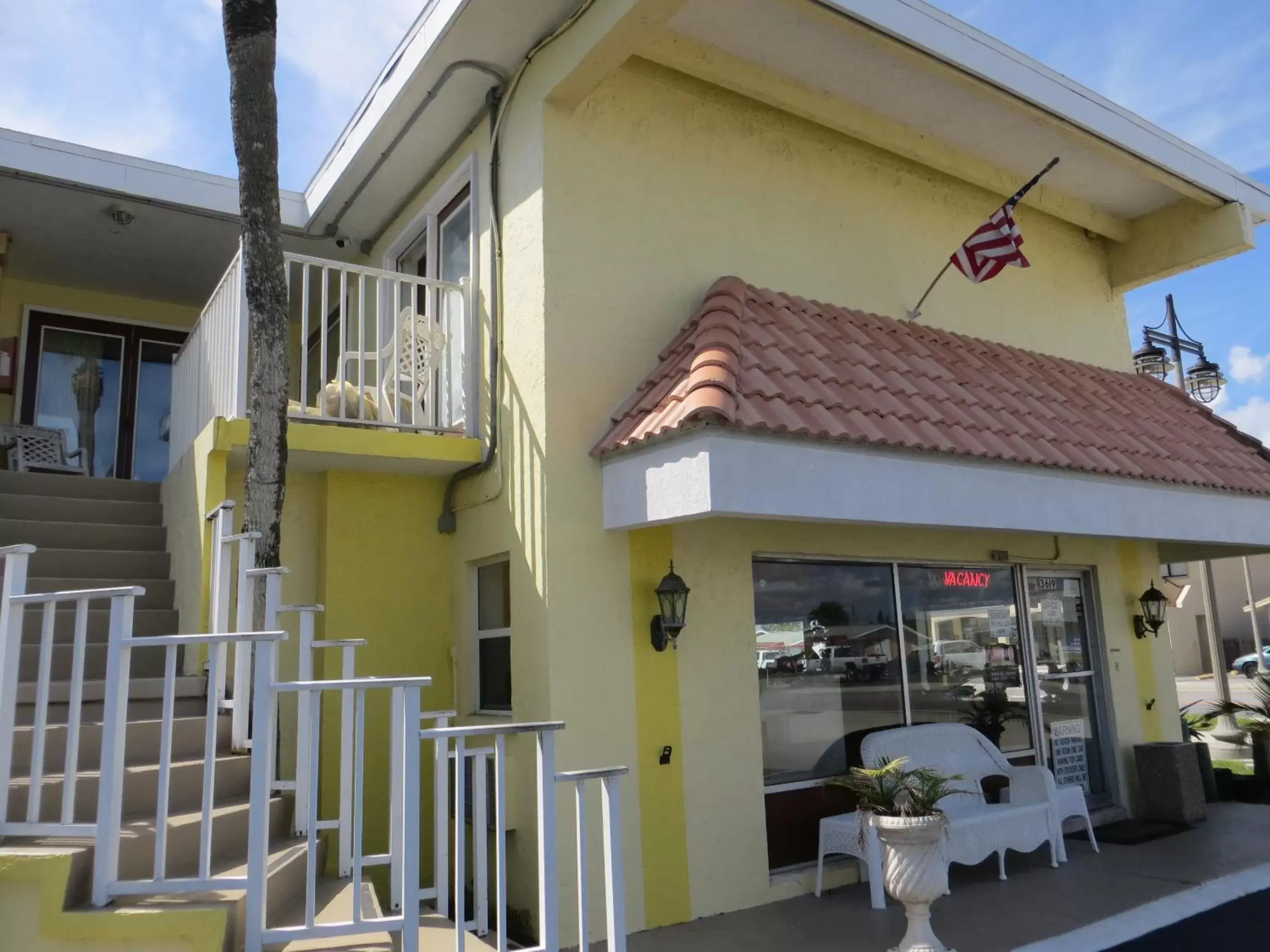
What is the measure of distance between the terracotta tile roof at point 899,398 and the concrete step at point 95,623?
3.21 meters

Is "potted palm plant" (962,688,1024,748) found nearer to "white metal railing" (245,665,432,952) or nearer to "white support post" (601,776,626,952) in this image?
"white support post" (601,776,626,952)

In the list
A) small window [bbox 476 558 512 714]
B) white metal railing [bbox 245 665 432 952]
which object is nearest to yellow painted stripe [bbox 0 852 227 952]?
white metal railing [bbox 245 665 432 952]

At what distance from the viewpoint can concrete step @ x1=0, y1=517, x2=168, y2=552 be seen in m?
6.99

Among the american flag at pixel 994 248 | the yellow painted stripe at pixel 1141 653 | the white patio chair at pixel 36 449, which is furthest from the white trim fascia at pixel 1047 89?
the white patio chair at pixel 36 449

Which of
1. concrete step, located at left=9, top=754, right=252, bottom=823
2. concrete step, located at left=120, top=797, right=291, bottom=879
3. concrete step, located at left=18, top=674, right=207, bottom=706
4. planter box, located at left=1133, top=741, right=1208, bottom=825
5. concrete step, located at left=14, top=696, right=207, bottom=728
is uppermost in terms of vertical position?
concrete step, located at left=18, top=674, right=207, bottom=706

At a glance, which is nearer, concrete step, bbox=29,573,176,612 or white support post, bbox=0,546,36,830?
white support post, bbox=0,546,36,830

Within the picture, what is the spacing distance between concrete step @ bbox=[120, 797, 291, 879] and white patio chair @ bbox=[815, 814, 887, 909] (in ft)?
11.5

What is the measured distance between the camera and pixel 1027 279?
938cm

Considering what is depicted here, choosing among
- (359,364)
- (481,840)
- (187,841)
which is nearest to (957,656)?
(481,840)

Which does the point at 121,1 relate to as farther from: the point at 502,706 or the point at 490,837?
the point at 490,837

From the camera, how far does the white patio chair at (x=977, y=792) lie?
6.44 meters

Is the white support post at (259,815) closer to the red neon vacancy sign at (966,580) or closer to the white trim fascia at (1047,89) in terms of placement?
the white trim fascia at (1047,89)

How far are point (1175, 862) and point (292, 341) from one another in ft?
32.5

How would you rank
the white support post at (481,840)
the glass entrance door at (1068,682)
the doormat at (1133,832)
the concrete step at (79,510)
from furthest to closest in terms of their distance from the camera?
the glass entrance door at (1068,682), the doormat at (1133,832), the concrete step at (79,510), the white support post at (481,840)
